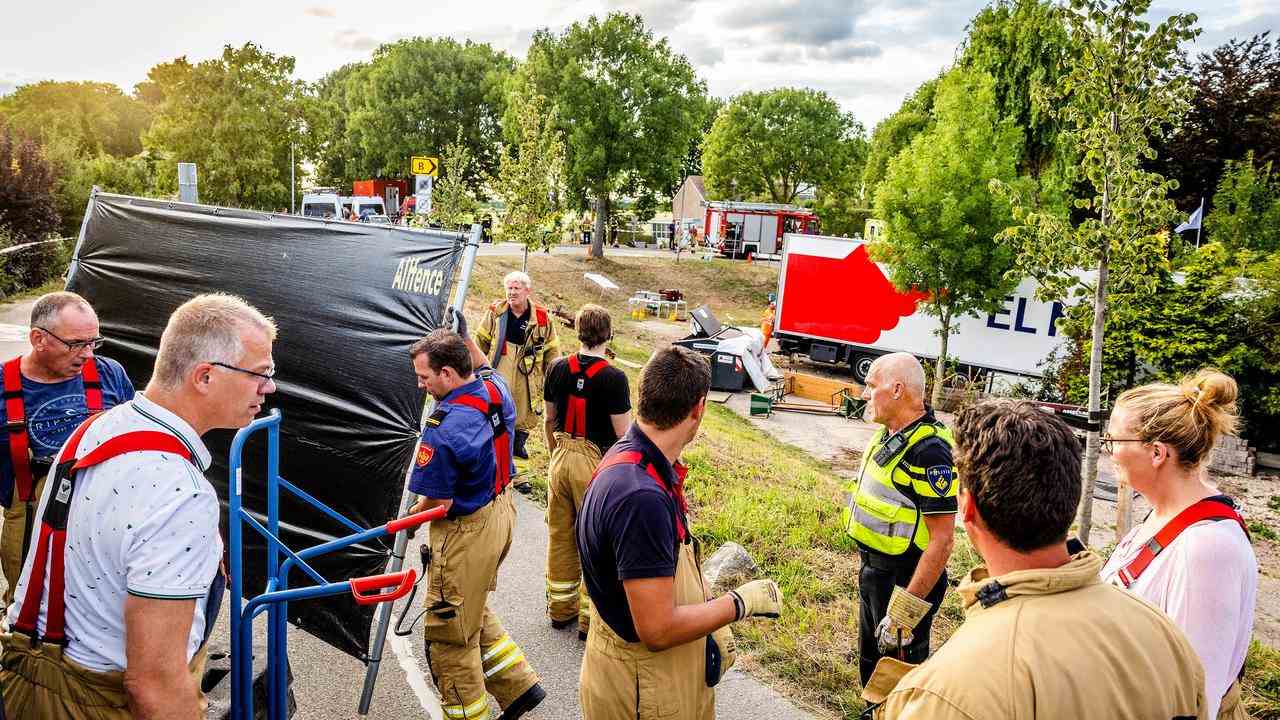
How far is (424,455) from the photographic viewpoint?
383 centimetres

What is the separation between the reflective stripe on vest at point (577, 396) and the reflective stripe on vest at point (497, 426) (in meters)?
0.79

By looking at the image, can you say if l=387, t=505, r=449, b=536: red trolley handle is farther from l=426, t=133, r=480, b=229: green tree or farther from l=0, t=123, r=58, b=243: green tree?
l=0, t=123, r=58, b=243: green tree

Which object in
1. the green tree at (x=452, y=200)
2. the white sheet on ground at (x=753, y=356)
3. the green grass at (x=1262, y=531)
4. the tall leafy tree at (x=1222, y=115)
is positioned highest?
the tall leafy tree at (x=1222, y=115)

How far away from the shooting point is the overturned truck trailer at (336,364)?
4.44 metres

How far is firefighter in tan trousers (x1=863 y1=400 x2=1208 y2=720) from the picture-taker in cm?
156

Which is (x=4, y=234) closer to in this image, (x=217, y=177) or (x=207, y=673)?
(x=217, y=177)

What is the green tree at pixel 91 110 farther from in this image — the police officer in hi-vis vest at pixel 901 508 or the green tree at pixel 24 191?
the police officer in hi-vis vest at pixel 901 508

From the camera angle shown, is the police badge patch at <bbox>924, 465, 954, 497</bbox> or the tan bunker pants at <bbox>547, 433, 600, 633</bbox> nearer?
the police badge patch at <bbox>924, 465, 954, 497</bbox>

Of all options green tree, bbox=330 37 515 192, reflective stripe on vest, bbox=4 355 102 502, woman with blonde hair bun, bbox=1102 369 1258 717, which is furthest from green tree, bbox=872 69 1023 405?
green tree, bbox=330 37 515 192

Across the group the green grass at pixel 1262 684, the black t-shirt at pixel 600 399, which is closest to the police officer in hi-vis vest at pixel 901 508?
the black t-shirt at pixel 600 399

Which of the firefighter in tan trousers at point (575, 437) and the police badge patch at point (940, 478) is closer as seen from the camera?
the police badge patch at point (940, 478)

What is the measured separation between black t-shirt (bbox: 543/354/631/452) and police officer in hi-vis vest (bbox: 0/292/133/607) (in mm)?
2672

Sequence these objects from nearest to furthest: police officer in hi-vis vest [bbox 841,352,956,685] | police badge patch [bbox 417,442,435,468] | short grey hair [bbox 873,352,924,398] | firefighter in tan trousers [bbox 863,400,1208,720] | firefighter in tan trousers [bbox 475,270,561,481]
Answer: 1. firefighter in tan trousers [bbox 863,400,1208,720]
2. police officer in hi-vis vest [bbox 841,352,956,685]
3. police badge patch [bbox 417,442,435,468]
4. short grey hair [bbox 873,352,924,398]
5. firefighter in tan trousers [bbox 475,270,561,481]

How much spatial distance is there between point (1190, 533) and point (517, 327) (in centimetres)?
588
